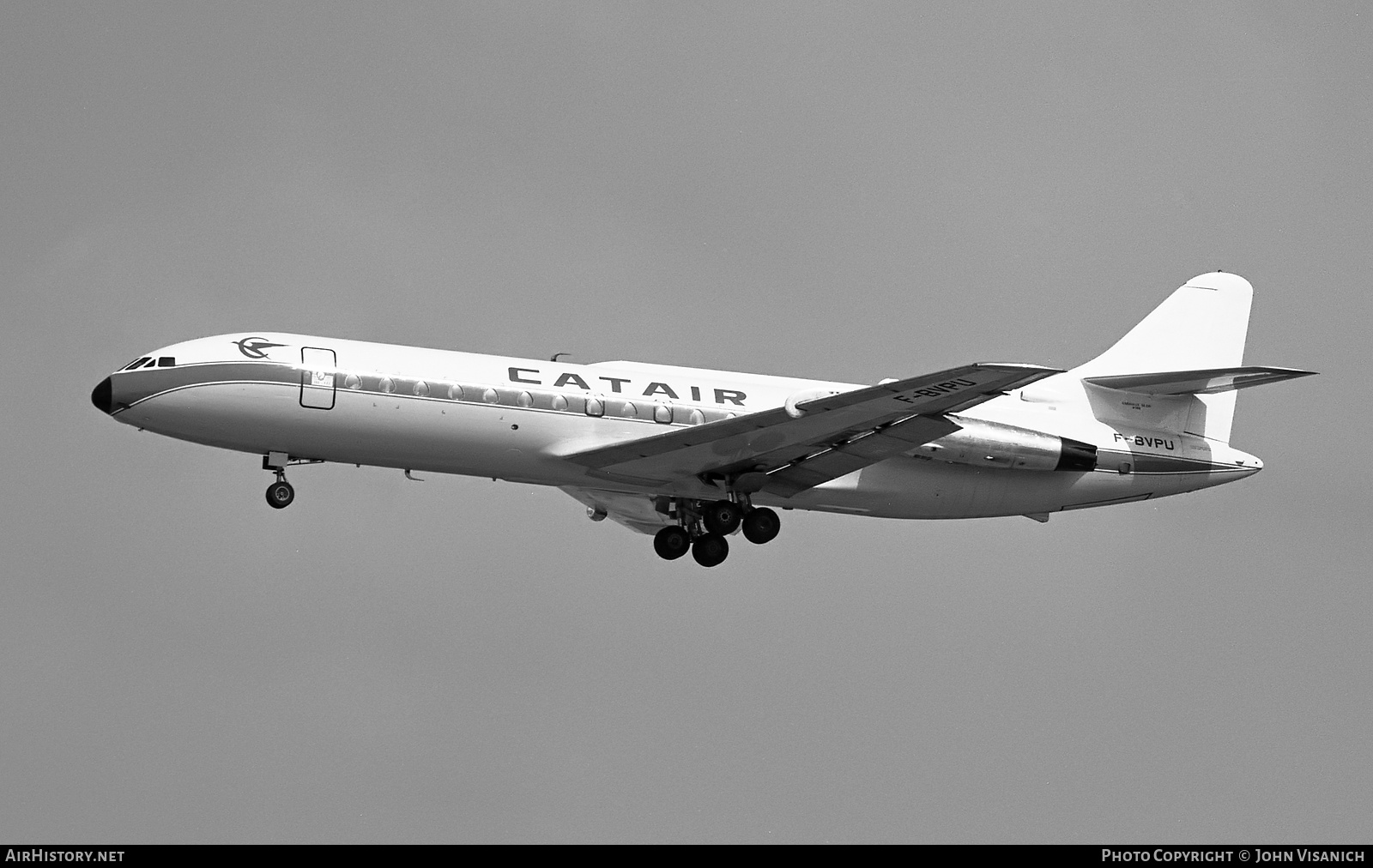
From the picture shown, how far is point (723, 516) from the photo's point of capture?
39.0 m

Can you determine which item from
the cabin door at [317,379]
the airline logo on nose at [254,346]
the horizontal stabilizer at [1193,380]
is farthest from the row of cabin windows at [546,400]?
the horizontal stabilizer at [1193,380]

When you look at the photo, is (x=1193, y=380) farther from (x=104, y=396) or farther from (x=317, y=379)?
(x=104, y=396)

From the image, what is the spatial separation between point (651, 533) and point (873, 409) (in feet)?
27.3

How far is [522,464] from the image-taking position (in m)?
36.8

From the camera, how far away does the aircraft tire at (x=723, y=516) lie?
39.0m

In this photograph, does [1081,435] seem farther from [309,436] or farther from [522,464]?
[309,436]

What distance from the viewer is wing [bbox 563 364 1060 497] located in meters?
34.8

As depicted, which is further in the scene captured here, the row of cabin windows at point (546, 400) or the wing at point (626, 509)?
the wing at point (626, 509)

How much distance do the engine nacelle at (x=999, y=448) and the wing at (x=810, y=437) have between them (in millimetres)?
1424

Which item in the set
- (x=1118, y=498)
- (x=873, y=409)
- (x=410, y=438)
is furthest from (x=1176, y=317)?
(x=410, y=438)

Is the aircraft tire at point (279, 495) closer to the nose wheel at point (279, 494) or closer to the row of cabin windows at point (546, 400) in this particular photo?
the nose wheel at point (279, 494)

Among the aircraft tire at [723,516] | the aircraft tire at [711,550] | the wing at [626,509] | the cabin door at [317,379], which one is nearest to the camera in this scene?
the cabin door at [317,379]

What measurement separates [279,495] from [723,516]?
860cm

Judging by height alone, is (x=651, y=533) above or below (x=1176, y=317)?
below
